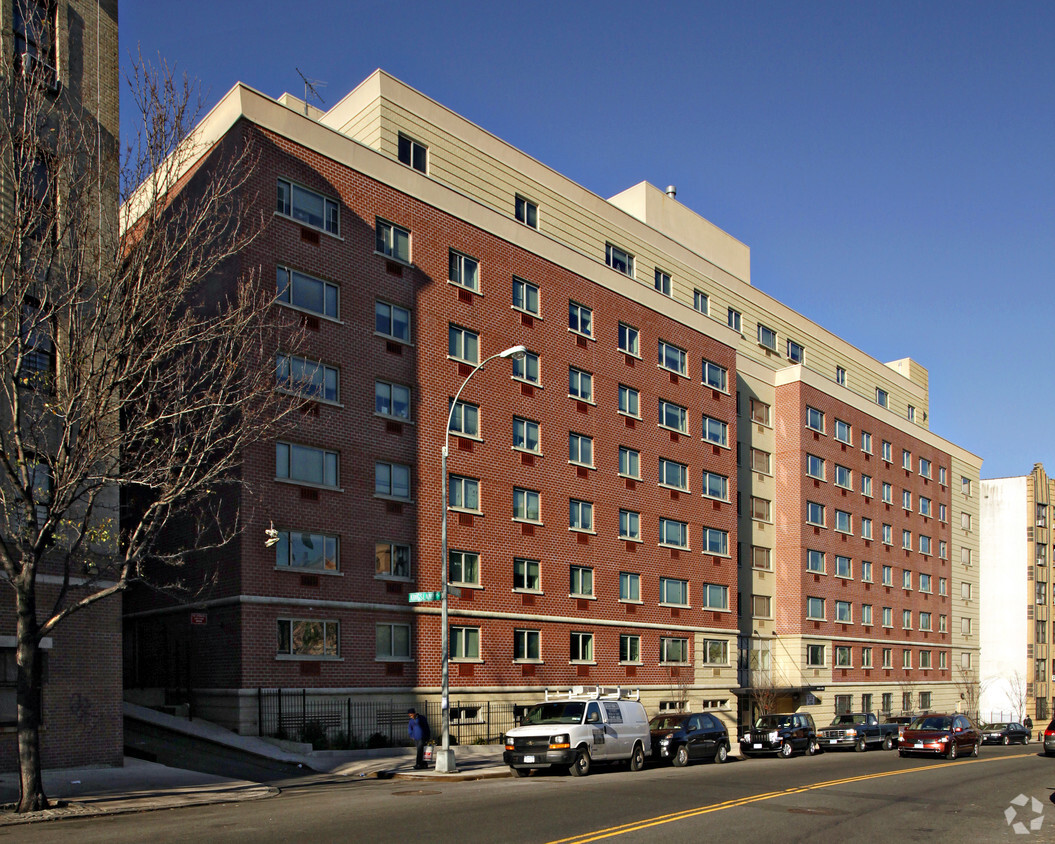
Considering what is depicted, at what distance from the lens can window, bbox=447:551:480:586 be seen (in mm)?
35969

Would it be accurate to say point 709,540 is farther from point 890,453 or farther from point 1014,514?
point 1014,514

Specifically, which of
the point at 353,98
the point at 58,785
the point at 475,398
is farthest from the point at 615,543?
the point at 58,785

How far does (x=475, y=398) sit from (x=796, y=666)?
2816 cm

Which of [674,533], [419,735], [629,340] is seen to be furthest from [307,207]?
[674,533]

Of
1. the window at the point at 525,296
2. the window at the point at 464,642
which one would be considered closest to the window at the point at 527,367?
the window at the point at 525,296

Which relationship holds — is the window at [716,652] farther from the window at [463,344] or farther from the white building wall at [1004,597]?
the white building wall at [1004,597]

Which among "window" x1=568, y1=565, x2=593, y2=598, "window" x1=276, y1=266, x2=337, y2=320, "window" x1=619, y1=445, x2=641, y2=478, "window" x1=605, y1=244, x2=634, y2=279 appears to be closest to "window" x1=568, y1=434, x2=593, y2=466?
"window" x1=619, y1=445, x2=641, y2=478

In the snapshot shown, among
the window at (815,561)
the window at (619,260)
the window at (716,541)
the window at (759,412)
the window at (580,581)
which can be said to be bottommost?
the window at (815,561)

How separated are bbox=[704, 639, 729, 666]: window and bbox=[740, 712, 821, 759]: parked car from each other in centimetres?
1002

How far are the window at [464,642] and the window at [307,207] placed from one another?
1416 cm

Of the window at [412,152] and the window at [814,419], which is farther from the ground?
the window at [412,152]

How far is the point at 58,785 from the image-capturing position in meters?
20.2

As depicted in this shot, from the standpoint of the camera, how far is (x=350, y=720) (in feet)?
101

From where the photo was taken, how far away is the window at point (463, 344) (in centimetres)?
3728
